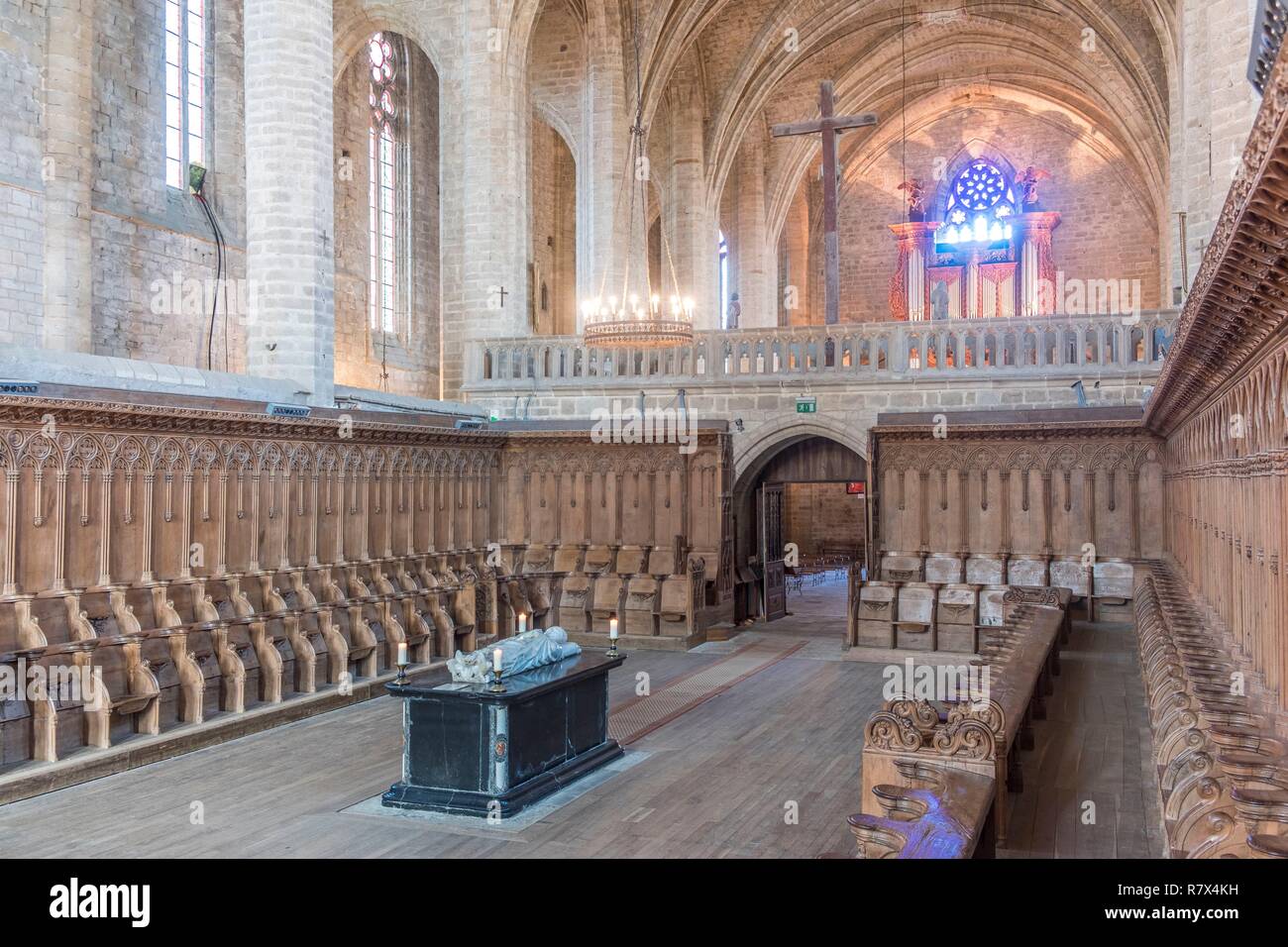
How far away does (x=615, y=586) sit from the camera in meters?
13.8

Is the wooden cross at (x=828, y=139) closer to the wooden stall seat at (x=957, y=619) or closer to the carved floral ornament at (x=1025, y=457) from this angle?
the carved floral ornament at (x=1025, y=457)

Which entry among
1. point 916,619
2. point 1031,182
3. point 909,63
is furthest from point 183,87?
point 1031,182

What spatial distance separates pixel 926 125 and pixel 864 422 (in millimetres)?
21642

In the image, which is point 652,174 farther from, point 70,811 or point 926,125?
point 70,811

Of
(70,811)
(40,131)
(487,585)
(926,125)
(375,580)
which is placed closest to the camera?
(70,811)

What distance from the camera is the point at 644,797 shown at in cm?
697

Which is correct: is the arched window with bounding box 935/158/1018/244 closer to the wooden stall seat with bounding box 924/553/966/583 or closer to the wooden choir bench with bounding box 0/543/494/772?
the wooden stall seat with bounding box 924/553/966/583

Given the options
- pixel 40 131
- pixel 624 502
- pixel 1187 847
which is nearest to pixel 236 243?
pixel 40 131

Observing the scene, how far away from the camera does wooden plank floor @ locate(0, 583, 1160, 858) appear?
18.9 ft

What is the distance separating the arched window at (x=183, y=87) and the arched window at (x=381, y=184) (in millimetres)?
4226

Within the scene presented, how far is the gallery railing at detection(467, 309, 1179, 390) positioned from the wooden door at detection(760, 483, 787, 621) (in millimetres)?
2085

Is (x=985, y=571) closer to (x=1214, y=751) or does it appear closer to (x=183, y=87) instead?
(x=1214, y=751)

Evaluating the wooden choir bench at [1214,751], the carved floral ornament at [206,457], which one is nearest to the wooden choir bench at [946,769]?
the wooden choir bench at [1214,751]

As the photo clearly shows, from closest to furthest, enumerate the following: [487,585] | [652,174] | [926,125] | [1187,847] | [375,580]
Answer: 1. [1187,847]
2. [375,580]
3. [487,585]
4. [652,174]
5. [926,125]
